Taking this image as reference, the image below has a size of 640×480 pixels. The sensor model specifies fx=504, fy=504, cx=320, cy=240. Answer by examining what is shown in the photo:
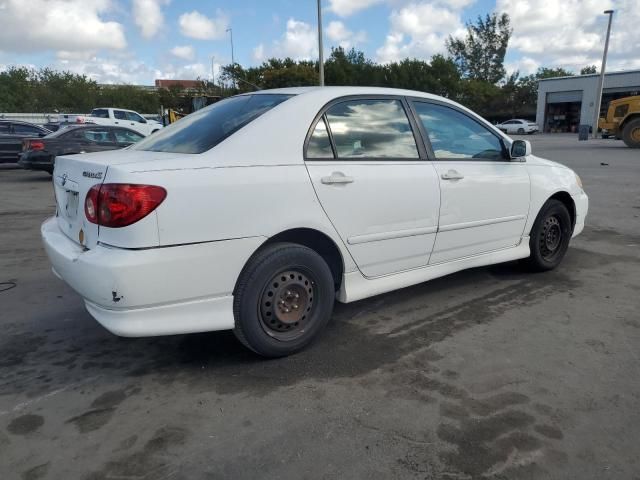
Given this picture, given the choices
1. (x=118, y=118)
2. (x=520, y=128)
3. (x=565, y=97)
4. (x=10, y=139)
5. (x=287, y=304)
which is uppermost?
(x=565, y=97)

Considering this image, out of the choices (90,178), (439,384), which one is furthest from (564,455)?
(90,178)

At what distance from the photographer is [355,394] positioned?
2758mm

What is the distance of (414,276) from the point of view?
3789mm

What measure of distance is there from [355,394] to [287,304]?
0.70 meters

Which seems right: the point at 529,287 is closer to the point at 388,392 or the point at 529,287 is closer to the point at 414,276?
the point at 414,276

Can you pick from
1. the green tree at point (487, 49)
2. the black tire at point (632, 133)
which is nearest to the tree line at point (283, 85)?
the green tree at point (487, 49)

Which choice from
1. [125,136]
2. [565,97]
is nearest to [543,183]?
[125,136]

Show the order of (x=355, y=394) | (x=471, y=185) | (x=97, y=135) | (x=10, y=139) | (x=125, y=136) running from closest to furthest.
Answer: (x=355, y=394)
(x=471, y=185)
(x=97, y=135)
(x=125, y=136)
(x=10, y=139)

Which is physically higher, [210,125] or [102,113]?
[102,113]

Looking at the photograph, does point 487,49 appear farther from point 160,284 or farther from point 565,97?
point 160,284

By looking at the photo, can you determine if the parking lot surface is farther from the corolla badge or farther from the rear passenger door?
the corolla badge

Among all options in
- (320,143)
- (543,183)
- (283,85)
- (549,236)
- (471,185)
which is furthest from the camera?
(283,85)

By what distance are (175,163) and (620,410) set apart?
2.65 metres

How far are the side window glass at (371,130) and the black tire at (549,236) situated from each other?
1731 millimetres
